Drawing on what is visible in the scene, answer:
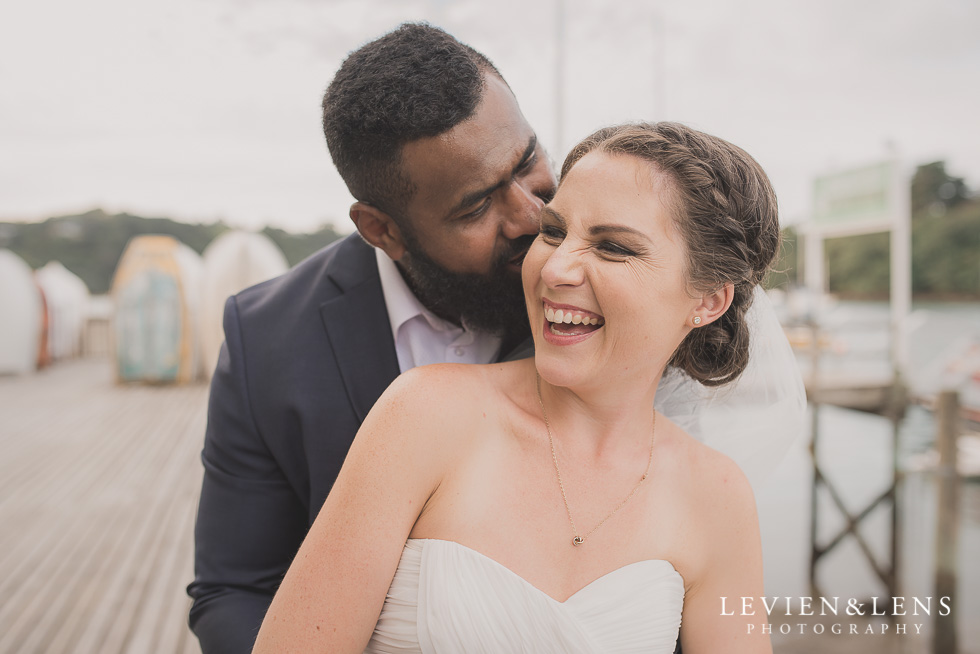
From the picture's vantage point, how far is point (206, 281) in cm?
1428

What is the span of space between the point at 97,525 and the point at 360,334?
18.5 feet

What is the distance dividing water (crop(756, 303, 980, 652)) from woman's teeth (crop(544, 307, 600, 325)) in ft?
24.8

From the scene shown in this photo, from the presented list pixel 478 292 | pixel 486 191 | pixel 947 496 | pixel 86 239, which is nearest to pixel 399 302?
pixel 478 292

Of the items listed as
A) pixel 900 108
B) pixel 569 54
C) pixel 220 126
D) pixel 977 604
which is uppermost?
pixel 900 108

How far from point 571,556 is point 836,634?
990 centimetres

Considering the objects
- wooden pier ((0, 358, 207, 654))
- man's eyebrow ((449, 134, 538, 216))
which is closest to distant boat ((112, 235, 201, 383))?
wooden pier ((0, 358, 207, 654))

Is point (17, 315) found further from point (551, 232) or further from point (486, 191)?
point (551, 232)

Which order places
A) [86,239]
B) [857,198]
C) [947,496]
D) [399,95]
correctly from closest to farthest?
1. [399,95]
2. [947,496]
3. [857,198]
4. [86,239]

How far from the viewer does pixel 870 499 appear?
1446cm

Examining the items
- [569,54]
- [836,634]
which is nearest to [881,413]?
[836,634]

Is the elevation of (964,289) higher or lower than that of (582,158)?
lower

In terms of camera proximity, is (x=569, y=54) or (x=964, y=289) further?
(x=964, y=289)

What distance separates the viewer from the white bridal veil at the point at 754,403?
2.11 meters

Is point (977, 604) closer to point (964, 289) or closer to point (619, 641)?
point (619, 641)
